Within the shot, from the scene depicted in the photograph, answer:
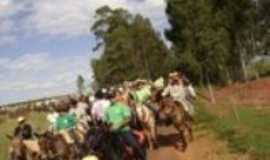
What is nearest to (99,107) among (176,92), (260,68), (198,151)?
(198,151)

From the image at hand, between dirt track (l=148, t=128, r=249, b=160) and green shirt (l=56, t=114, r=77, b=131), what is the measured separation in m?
2.66

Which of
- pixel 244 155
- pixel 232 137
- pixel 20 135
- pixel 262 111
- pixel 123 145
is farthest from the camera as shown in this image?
pixel 262 111

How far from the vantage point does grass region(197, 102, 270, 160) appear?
21469mm

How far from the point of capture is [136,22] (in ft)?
364

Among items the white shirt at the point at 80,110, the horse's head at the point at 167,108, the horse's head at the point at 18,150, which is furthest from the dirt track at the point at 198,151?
the horse's head at the point at 18,150

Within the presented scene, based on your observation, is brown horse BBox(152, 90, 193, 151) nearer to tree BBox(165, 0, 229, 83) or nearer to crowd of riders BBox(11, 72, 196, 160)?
crowd of riders BBox(11, 72, 196, 160)

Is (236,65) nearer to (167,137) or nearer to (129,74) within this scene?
(129,74)

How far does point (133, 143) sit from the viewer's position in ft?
61.9

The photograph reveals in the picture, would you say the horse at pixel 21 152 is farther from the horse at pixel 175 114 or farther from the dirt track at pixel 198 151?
the horse at pixel 175 114

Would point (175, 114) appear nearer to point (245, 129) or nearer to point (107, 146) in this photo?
point (245, 129)

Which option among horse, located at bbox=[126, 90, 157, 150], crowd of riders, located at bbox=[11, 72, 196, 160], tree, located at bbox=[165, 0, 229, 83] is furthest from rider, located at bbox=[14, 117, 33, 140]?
tree, located at bbox=[165, 0, 229, 83]

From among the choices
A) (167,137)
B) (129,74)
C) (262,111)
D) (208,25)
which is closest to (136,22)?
(129,74)

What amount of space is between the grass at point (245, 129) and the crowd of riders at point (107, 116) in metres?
1.94

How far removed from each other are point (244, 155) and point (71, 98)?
8.47 m
